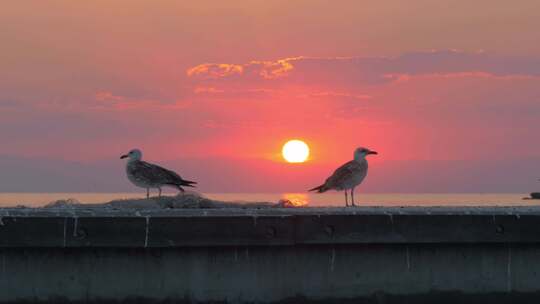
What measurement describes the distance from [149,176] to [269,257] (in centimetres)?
1203

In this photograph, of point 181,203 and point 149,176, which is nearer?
point 181,203

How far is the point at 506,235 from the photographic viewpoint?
400 inches

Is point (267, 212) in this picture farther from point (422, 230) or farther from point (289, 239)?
point (422, 230)

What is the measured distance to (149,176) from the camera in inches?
834

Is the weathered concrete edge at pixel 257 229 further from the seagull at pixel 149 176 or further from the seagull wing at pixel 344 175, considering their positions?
the seagull at pixel 149 176

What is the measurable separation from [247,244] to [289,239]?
53 centimetres

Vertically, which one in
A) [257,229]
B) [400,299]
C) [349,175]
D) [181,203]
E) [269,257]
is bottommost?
[400,299]

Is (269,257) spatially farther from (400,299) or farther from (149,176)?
(149,176)

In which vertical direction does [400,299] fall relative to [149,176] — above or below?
below

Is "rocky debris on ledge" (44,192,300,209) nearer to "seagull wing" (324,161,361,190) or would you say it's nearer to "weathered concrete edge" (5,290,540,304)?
"weathered concrete edge" (5,290,540,304)

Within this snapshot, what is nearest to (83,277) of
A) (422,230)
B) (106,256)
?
(106,256)

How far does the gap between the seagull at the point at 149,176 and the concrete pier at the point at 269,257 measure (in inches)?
429

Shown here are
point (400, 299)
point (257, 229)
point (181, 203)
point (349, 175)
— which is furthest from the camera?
point (349, 175)

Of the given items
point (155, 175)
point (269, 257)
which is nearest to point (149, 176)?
point (155, 175)
